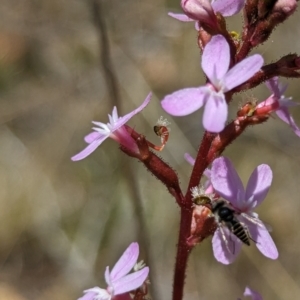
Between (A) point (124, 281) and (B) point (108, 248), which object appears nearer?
(A) point (124, 281)

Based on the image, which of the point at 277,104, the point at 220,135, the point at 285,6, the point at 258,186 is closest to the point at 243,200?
the point at 258,186

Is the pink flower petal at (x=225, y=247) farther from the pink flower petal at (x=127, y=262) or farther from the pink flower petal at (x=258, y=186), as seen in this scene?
the pink flower petal at (x=127, y=262)

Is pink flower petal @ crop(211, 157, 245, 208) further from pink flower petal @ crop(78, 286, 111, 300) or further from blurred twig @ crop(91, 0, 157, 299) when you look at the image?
blurred twig @ crop(91, 0, 157, 299)

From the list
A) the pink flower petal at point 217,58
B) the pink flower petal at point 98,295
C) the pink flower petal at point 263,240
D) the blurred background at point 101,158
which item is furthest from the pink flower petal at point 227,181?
the blurred background at point 101,158

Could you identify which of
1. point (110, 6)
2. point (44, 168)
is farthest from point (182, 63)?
point (44, 168)

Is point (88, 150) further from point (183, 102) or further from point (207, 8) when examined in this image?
point (207, 8)

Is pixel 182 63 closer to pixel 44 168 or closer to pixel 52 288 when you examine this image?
pixel 44 168

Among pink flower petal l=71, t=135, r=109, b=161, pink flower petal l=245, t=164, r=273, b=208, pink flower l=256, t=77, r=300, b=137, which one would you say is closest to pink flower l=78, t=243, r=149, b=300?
pink flower petal l=71, t=135, r=109, b=161
